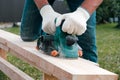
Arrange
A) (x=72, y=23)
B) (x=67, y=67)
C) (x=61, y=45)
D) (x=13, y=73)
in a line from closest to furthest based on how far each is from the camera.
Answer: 1. (x=67, y=67)
2. (x=72, y=23)
3. (x=61, y=45)
4. (x=13, y=73)

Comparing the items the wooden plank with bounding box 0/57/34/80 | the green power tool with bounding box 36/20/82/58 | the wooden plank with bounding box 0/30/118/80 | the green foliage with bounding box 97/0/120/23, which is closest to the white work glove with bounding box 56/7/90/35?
the green power tool with bounding box 36/20/82/58

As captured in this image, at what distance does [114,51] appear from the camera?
222 inches

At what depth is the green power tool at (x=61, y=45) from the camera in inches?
77.4

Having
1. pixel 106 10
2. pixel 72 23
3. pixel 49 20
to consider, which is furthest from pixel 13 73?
pixel 106 10

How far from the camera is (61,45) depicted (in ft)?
6.58

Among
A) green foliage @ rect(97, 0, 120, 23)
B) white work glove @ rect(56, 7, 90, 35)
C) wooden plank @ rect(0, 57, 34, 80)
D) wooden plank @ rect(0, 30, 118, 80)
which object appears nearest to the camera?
wooden plank @ rect(0, 30, 118, 80)

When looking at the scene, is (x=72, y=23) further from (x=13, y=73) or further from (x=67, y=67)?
(x=13, y=73)

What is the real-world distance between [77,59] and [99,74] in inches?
14.1

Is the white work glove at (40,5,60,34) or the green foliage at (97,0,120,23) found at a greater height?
the white work glove at (40,5,60,34)

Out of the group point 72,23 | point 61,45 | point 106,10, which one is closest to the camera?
point 72,23

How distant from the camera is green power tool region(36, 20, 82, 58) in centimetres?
197

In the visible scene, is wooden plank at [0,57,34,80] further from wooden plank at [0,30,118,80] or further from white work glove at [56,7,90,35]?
white work glove at [56,7,90,35]

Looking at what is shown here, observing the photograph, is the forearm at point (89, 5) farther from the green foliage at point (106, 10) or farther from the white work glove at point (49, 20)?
the green foliage at point (106, 10)

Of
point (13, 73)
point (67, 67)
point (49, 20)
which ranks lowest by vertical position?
point (13, 73)
